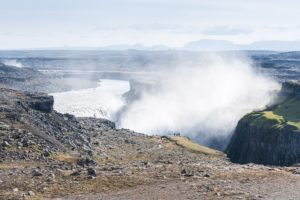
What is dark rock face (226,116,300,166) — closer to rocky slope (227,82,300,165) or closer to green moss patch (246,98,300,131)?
rocky slope (227,82,300,165)

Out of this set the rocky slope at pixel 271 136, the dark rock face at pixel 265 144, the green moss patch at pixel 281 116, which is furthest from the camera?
the green moss patch at pixel 281 116

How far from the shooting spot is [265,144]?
11612 cm

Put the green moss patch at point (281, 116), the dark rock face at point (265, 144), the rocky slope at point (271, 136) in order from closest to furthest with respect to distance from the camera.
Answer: the dark rock face at point (265, 144), the rocky slope at point (271, 136), the green moss patch at point (281, 116)

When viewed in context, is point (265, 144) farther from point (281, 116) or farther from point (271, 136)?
point (281, 116)

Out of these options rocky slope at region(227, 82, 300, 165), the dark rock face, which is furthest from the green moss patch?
the dark rock face

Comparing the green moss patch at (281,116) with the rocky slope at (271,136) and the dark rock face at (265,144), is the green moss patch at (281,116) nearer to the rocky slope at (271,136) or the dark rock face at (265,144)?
the rocky slope at (271,136)

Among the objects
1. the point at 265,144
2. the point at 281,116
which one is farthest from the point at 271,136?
the point at 281,116

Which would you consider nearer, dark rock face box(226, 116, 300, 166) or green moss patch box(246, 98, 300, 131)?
dark rock face box(226, 116, 300, 166)

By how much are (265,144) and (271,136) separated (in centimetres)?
230

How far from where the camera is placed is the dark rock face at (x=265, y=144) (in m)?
106

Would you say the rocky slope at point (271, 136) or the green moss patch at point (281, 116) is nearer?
the rocky slope at point (271, 136)

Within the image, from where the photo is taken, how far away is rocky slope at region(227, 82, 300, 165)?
107312 millimetres

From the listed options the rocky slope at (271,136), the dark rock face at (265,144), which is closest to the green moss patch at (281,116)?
the rocky slope at (271,136)

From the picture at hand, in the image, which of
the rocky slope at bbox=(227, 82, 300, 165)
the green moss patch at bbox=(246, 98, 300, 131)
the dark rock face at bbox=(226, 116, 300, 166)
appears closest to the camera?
the dark rock face at bbox=(226, 116, 300, 166)
